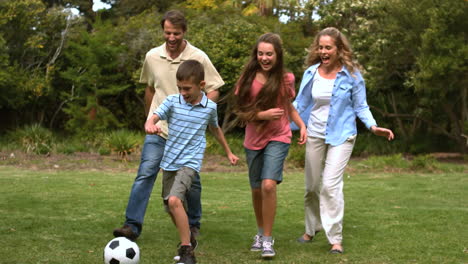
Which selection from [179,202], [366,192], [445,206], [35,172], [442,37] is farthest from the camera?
[442,37]

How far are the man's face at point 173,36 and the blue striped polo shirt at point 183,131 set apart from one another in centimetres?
63

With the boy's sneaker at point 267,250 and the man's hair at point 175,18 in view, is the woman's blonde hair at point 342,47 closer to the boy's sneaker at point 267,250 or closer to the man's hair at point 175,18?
the man's hair at point 175,18

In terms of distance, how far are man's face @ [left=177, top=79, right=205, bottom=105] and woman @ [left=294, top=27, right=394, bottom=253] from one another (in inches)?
43.2

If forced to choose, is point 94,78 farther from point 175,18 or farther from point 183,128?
point 183,128

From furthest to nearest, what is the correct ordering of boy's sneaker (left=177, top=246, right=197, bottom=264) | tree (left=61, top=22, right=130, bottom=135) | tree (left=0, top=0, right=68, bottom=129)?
tree (left=0, top=0, right=68, bottom=129), tree (left=61, top=22, right=130, bottom=135), boy's sneaker (left=177, top=246, right=197, bottom=264)

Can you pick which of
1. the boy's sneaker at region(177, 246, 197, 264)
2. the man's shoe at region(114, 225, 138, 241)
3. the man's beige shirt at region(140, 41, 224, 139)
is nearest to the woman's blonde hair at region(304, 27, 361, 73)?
the man's beige shirt at region(140, 41, 224, 139)

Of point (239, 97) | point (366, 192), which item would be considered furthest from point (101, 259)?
point (366, 192)

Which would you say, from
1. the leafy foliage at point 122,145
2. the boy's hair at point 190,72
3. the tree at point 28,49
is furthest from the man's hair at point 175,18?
the tree at point 28,49

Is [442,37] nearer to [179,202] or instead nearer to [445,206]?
[445,206]

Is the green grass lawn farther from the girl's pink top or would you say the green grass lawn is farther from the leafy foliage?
the leafy foliage

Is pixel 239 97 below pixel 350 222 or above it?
above

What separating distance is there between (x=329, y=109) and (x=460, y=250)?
66.1 inches

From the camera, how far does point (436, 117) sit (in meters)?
20.9

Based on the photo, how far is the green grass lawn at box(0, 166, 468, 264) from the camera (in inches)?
217
